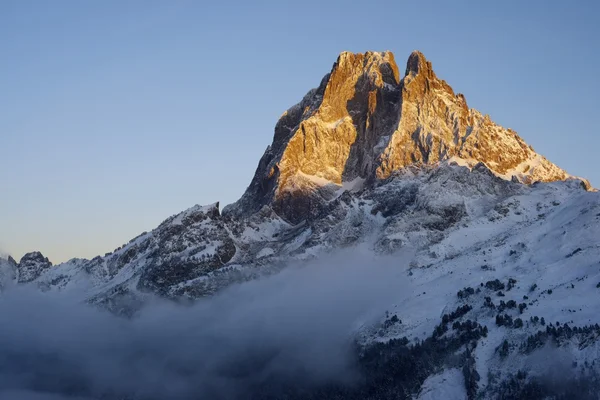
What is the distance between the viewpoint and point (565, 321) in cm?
19188

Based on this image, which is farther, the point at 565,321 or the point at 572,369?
the point at 565,321

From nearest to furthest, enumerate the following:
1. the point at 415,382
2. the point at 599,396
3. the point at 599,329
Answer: the point at 599,396 → the point at 599,329 → the point at 415,382

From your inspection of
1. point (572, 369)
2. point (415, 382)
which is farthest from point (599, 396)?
point (415, 382)

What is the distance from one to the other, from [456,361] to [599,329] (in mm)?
30897

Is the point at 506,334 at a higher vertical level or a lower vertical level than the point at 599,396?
higher

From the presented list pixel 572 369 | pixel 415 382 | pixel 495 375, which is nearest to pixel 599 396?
pixel 572 369

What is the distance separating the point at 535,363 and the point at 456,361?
1842 centimetres

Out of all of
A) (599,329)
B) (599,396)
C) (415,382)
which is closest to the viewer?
(599,396)

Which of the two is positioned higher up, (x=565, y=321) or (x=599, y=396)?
(x=565, y=321)

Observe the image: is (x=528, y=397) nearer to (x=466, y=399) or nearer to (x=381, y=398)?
(x=466, y=399)

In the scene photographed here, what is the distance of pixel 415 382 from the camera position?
19112 centimetres

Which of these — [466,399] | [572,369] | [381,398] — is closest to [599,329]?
[572,369]

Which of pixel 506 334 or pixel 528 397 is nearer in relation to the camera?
pixel 528 397

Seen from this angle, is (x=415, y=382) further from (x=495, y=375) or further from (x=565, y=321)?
(x=565, y=321)
